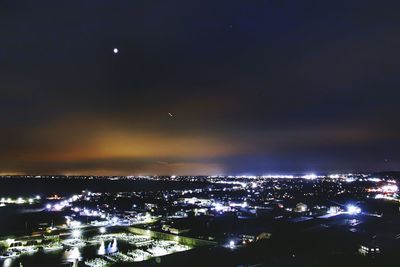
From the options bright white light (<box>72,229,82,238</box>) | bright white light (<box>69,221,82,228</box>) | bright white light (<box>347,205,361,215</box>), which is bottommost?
bright white light (<box>72,229,82,238</box>)

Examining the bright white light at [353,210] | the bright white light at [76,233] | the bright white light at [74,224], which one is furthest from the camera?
the bright white light at [353,210]

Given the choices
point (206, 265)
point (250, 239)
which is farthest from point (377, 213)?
point (206, 265)

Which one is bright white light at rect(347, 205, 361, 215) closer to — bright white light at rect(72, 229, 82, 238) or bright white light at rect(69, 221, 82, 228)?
bright white light at rect(72, 229, 82, 238)

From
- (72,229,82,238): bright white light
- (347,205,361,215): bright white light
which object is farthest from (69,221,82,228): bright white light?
(347,205,361,215): bright white light

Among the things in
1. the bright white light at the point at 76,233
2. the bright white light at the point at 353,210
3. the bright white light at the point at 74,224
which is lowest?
the bright white light at the point at 76,233

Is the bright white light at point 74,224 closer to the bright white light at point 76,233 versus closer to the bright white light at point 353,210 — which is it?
the bright white light at point 76,233

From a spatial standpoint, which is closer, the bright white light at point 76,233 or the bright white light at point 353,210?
the bright white light at point 76,233

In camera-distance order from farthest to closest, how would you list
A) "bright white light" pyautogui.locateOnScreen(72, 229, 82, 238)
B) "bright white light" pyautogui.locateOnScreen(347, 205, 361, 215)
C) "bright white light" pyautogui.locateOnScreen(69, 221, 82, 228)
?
"bright white light" pyautogui.locateOnScreen(347, 205, 361, 215)
"bright white light" pyautogui.locateOnScreen(69, 221, 82, 228)
"bright white light" pyautogui.locateOnScreen(72, 229, 82, 238)

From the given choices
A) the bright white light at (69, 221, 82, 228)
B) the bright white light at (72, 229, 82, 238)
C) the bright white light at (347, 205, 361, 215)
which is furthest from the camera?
the bright white light at (347, 205, 361, 215)

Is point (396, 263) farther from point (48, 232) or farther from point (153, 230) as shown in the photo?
point (48, 232)

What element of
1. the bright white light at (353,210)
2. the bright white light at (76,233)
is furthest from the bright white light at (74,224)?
the bright white light at (353,210)

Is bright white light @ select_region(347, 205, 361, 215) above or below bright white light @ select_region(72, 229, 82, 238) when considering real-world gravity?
above
